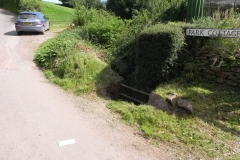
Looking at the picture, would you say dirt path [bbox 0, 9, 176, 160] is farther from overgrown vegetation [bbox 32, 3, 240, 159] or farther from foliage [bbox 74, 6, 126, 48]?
foliage [bbox 74, 6, 126, 48]

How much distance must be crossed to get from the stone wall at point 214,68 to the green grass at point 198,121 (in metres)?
0.26

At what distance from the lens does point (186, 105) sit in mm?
5051

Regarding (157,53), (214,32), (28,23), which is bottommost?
(157,53)

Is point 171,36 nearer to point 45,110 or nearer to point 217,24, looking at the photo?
point 217,24

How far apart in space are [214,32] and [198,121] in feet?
8.54

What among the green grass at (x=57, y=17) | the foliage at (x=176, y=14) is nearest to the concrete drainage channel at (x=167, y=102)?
the foliage at (x=176, y=14)

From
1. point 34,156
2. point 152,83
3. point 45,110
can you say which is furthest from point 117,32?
point 34,156

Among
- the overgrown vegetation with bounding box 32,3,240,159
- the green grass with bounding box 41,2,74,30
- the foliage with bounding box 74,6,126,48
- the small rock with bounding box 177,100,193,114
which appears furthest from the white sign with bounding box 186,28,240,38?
the green grass with bounding box 41,2,74,30

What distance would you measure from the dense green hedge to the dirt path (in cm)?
148

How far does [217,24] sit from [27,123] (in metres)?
5.72

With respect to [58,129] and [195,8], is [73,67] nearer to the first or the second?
[58,129]

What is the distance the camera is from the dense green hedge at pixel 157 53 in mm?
5805

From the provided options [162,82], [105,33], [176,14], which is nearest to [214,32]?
[162,82]

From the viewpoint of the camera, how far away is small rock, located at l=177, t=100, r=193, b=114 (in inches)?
197
